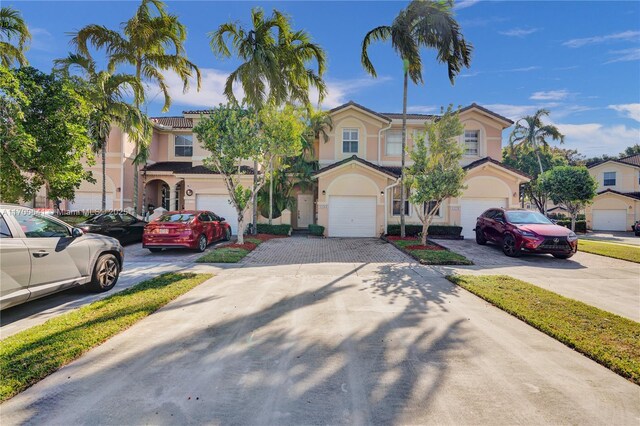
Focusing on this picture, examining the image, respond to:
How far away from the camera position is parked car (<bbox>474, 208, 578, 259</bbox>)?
11070mm

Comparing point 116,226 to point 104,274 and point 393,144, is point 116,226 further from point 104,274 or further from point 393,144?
point 393,144

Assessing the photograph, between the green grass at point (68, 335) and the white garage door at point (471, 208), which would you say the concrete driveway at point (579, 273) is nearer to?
the white garage door at point (471, 208)

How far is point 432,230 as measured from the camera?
1753 cm

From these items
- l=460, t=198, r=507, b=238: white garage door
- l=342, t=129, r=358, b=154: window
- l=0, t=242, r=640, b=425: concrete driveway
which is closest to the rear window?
l=0, t=242, r=640, b=425: concrete driveway

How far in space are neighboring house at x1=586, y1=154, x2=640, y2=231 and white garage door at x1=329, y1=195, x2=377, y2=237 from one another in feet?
80.2

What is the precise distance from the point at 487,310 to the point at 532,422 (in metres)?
3.22

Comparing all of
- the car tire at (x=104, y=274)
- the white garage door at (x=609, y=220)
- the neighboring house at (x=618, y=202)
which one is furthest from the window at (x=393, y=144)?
the white garage door at (x=609, y=220)

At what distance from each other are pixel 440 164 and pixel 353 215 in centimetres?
623

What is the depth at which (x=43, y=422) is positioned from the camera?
266cm

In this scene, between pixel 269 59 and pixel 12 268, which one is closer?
pixel 12 268

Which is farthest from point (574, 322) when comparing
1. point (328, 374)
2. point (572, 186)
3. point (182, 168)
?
point (572, 186)

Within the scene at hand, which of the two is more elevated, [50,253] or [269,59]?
[269,59]

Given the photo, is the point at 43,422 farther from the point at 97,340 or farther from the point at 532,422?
the point at 532,422

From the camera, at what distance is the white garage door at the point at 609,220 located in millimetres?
29469
